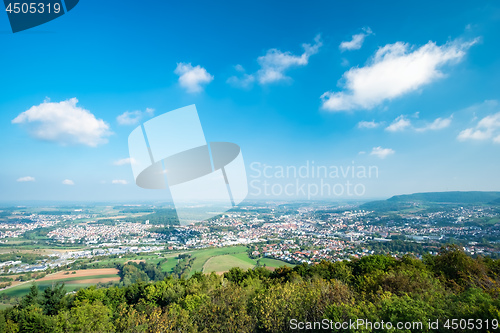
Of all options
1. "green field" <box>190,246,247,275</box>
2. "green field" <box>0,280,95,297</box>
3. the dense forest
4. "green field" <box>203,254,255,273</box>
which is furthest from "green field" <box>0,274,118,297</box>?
the dense forest

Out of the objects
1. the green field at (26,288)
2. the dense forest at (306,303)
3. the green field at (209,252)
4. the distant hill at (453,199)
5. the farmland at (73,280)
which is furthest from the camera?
the distant hill at (453,199)

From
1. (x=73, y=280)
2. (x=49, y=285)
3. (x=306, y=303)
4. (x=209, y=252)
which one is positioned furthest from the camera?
(x=209, y=252)

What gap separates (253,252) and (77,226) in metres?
39.8

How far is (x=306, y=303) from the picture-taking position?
611 centimetres

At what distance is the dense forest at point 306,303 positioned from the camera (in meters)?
4.36

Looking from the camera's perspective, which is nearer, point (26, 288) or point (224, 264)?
point (26, 288)

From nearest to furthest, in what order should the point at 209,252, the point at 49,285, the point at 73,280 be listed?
the point at 49,285 < the point at 73,280 < the point at 209,252

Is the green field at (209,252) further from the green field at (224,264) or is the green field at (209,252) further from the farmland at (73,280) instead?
the farmland at (73,280)

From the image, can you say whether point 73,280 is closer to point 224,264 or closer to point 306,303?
point 224,264

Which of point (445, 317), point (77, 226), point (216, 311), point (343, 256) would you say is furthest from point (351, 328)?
point (77, 226)

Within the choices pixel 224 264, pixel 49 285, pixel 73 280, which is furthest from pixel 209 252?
pixel 49 285

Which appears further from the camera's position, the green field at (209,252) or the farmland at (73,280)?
the green field at (209,252)

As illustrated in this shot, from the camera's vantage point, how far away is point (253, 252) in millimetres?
28875

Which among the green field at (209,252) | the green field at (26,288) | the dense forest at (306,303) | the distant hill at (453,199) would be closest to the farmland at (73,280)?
the green field at (26,288)
